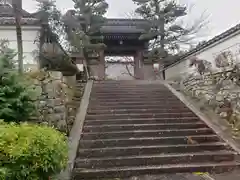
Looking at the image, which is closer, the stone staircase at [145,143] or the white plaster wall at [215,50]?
the stone staircase at [145,143]

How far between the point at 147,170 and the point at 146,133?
1.45m

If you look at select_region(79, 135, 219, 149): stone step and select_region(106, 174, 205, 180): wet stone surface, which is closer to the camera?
select_region(106, 174, 205, 180): wet stone surface

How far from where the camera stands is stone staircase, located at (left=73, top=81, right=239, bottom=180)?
4734mm

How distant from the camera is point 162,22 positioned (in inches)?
629

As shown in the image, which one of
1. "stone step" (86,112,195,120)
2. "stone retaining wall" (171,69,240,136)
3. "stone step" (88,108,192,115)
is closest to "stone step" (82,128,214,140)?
"stone retaining wall" (171,69,240,136)

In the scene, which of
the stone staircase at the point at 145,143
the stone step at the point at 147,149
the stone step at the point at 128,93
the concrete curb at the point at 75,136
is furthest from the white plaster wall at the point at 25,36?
the stone step at the point at 147,149

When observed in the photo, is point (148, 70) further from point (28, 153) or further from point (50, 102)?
point (28, 153)

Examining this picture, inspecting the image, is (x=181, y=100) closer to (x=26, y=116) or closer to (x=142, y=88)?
(x=142, y=88)

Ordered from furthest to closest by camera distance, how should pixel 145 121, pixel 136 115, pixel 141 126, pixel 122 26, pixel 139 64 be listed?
pixel 122 26, pixel 139 64, pixel 136 115, pixel 145 121, pixel 141 126

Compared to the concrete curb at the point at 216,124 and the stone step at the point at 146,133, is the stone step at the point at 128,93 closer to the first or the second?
the concrete curb at the point at 216,124

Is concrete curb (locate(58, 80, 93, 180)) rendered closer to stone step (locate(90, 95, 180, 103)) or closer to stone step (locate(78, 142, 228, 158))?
stone step (locate(78, 142, 228, 158))

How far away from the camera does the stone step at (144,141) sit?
5.51 meters

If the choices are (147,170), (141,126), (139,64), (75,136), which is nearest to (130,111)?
(141,126)

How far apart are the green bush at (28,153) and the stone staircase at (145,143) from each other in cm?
140
